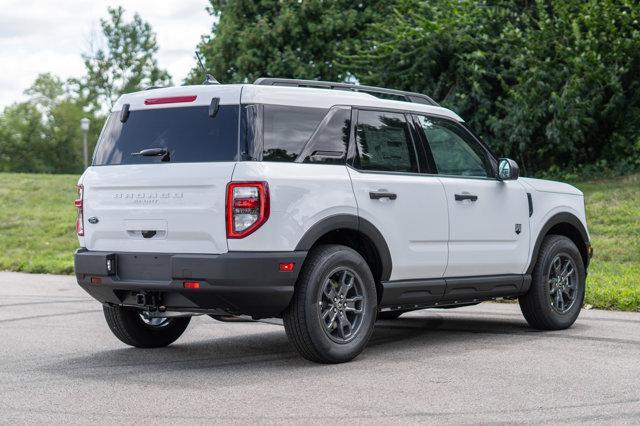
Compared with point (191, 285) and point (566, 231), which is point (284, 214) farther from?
point (566, 231)

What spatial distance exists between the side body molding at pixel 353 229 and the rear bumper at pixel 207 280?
11cm

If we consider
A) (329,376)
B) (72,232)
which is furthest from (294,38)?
(329,376)

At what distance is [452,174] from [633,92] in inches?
613

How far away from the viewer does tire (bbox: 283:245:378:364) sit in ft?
24.2

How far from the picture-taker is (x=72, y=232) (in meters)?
23.4

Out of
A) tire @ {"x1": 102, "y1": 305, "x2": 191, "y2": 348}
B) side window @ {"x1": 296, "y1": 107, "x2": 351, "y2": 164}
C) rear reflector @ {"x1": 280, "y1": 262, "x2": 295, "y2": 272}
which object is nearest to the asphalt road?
tire @ {"x1": 102, "y1": 305, "x2": 191, "y2": 348}

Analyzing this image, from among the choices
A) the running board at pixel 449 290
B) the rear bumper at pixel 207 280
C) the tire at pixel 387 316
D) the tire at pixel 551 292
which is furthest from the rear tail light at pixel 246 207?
the tire at pixel 387 316

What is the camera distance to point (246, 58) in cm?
3111

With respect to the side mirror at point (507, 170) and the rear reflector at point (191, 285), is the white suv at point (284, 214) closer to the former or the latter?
the rear reflector at point (191, 285)

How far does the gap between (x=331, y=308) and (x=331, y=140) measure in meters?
1.23

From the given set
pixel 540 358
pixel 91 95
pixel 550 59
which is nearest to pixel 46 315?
pixel 540 358

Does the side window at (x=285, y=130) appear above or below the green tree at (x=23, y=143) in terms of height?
above

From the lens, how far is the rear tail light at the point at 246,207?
7105 mm

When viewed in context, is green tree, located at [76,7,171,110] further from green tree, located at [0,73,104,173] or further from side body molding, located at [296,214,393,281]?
side body molding, located at [296,214,393,281]
